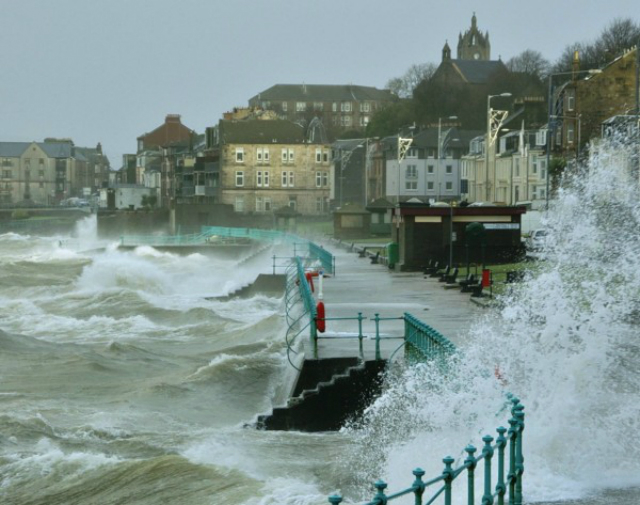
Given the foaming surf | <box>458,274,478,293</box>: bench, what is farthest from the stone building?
the foaming surf

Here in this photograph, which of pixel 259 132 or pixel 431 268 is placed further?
pixel 259 132

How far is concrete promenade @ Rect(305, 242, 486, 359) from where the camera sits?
2080 centimetres

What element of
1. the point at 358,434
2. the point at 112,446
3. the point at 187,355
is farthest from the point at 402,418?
the point at 187,355

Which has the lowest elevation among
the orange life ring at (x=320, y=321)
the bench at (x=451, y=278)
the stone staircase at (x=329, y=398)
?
the stone staircase at (x=329, y=398)

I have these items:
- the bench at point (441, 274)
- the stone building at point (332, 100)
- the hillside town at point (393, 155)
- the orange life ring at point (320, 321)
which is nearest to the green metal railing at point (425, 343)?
the orange life ring at point (320, 321)

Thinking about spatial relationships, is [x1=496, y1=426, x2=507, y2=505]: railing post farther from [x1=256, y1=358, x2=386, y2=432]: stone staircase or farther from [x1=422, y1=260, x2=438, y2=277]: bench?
[x1=422, y1=260, x2=438, y2=277]: bench

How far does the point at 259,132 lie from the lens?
377 feet

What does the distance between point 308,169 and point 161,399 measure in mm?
97204

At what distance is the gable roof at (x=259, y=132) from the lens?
114 m

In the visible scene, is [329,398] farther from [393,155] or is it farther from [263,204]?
[263,204]

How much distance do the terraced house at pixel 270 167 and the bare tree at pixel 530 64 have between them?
25.3m

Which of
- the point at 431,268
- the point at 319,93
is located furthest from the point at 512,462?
the point at 319,93

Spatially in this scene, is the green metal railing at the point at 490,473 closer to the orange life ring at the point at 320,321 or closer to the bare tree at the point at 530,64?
the orange life ring at the point at 320,321

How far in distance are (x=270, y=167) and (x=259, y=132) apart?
372 cm
